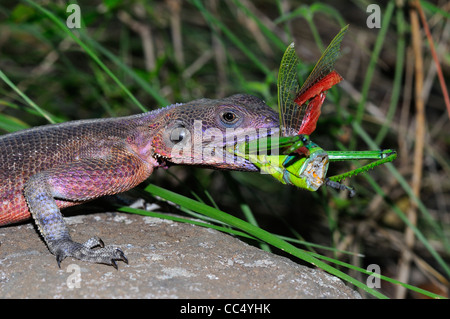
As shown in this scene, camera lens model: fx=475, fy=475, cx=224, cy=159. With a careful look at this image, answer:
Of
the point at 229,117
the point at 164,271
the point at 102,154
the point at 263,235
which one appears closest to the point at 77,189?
the point at 102,154

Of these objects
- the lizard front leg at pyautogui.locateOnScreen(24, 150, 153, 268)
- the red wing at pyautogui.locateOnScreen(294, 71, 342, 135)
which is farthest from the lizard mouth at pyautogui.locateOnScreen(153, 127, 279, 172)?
the lizard front leg at pyautogui.locateOnScreen(24, 150, 153, 268)

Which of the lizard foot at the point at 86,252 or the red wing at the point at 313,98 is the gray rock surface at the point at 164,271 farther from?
the red wing at the point at 313,98

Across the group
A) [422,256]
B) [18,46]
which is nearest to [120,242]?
[422,256]

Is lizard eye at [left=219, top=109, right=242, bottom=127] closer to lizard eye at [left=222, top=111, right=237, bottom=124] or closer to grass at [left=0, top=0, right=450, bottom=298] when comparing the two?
lizard eye at [left=222, top=111, right=237, bottom=124]

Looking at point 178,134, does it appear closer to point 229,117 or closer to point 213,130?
point 213,130

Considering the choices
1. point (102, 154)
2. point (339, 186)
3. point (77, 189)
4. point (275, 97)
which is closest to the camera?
point (339, 186)

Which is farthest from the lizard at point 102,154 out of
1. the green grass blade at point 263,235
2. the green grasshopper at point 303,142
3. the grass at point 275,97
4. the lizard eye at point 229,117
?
the grass at point 275,97

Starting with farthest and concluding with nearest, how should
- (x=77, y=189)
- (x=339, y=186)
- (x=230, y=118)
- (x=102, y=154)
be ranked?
1. (x=102, y=154)
2. (x=230, y=118)
3. (x=77, y=189)
4. (x=339, y=186)
